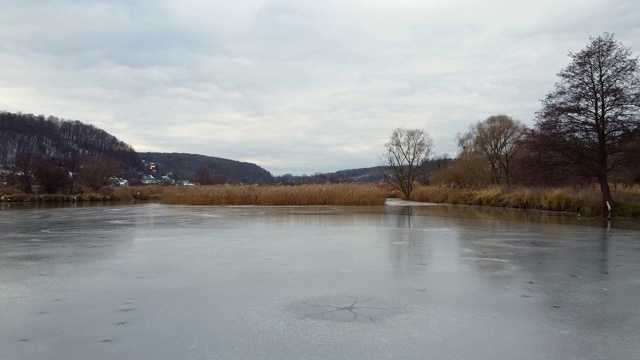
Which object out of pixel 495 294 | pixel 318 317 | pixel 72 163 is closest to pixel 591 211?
pixel 495 294

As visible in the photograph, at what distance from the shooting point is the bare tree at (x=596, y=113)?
19.4 m

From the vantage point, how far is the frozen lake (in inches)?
147

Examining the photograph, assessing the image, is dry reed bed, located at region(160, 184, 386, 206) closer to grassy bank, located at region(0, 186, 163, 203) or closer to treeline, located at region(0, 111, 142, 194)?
grassy bank, located at region(0, 186, 163, 203)

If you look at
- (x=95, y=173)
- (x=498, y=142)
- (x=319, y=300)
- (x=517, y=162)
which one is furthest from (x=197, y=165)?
(x=319, y=300)

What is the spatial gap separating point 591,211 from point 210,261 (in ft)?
60.1

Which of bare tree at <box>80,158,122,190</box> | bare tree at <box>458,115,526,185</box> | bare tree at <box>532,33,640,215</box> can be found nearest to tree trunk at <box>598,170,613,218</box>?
bare tree at <box>532,33,640,215</box>

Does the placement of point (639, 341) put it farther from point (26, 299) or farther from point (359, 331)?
point (26, 299)

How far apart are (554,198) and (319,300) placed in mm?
21143

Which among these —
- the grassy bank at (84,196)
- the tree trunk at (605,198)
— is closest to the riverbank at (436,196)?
the tree trunk at (605,198)

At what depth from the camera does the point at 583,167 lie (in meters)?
20.3

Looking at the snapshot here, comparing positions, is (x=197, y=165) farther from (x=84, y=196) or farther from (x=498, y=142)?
(x=498, y=142)

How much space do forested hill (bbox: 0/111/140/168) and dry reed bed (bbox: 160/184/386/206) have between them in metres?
92.8

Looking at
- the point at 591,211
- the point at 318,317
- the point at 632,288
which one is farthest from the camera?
the point at 591,211

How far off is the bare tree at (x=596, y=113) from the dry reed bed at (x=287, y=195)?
1061 centimetres
